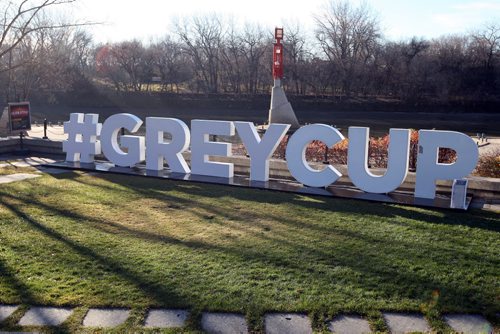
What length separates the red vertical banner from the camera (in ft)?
63.3

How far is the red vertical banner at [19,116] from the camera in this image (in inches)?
760

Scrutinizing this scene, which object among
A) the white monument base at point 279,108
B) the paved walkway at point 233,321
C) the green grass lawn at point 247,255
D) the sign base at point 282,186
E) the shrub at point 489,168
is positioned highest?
the white monument base at point 279,108

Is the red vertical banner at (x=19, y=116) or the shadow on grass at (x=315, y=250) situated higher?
the red vertical banner at (x=19, y=116)

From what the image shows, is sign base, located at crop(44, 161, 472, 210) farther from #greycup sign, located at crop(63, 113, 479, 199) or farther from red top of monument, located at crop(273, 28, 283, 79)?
red top of monument, located at crop(273, 28, 283, 79)

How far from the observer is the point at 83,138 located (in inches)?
590

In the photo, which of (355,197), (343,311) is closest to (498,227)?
(355,197)

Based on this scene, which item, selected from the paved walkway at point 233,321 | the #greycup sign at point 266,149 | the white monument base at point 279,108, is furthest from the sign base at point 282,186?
the white monument base at point 279,108

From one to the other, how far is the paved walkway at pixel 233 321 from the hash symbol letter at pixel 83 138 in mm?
9755

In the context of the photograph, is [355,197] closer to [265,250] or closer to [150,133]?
[265,250]

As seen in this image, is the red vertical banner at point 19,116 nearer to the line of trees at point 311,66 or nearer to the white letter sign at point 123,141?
the white letter sign at point 123,141

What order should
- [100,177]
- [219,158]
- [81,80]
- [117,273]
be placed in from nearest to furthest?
[117,273] → [100,177] → [219,158] → [81,80]

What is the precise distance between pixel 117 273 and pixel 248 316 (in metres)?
2.00

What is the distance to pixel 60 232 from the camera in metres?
8.17

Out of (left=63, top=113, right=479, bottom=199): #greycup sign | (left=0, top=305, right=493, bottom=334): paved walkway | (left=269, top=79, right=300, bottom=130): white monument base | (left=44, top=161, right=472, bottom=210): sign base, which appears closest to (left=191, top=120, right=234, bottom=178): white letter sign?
(left=63, top=113, right=479, bottom=199): #greycup sign
